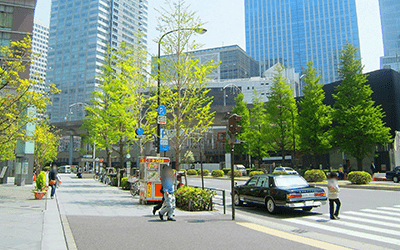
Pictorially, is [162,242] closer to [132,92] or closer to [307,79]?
[132,92]

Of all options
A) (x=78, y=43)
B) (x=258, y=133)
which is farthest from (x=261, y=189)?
(x=78, y=43)

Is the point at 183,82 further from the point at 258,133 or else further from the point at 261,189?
the point at 258,133

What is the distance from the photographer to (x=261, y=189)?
12.7m

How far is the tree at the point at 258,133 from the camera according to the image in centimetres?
3969

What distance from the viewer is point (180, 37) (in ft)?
52.1

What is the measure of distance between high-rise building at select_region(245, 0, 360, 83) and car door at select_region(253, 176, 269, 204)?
174 meters

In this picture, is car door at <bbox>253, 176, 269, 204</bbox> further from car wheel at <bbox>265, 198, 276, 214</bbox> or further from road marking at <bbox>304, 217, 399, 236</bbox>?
road marking at <bbox>304, 217, 399, 236</bbox>

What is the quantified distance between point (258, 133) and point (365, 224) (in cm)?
3110

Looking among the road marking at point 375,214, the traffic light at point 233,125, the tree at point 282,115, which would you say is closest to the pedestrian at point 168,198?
the traffic light at point 233,125

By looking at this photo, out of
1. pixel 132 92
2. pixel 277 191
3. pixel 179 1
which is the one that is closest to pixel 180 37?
pixel 179 1

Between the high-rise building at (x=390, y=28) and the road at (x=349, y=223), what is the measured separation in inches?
7257

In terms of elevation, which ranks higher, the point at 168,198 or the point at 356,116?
the point at 356,116

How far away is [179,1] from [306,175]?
20.7 m

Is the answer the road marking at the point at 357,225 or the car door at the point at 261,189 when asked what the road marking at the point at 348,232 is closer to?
the road marking at the point at 357,225
